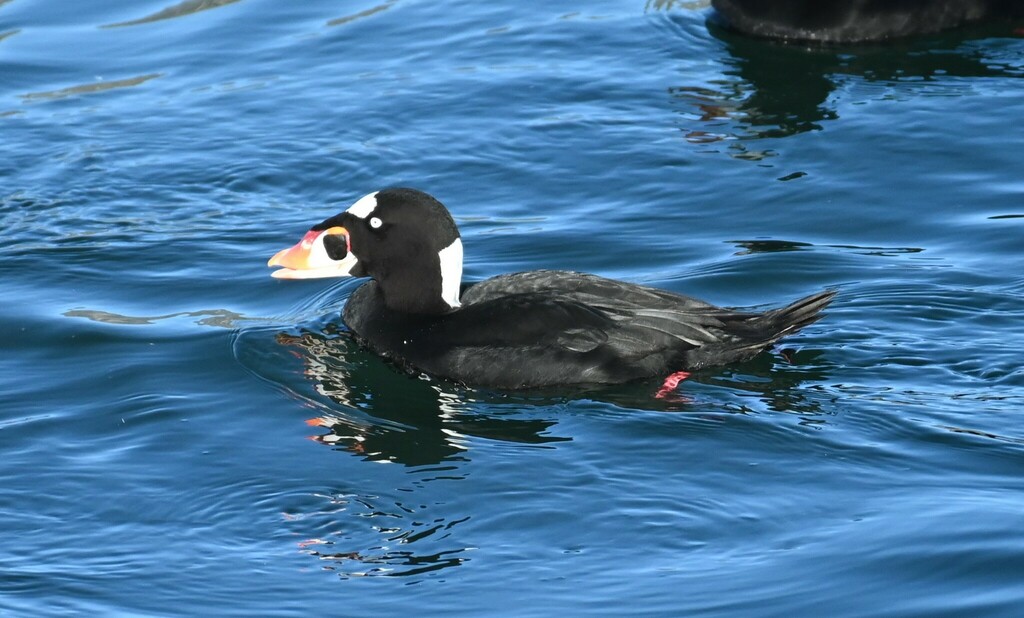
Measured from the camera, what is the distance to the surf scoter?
27.4ft

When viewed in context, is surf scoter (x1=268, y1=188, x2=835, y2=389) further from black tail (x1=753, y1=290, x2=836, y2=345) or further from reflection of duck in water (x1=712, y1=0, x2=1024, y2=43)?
reflection of duck in water (x1=712, y1=0, x2=1024, y2=43)

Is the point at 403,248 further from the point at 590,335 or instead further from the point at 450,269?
the point at 590,335

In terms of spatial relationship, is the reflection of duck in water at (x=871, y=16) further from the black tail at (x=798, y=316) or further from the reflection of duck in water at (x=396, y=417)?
the reflection of duck in water at (x=396, y=417)

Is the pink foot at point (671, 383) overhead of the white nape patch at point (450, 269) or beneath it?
beneath

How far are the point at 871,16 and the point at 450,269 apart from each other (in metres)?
6.26

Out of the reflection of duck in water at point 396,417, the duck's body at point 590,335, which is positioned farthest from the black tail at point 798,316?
the reflection of duck in water at point 396,417

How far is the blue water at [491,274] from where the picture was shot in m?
6.66

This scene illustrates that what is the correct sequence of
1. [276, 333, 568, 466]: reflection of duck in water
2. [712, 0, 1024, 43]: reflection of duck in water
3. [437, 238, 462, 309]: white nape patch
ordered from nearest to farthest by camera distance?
[276, 333, 568, 466]: reflection of duck in water → [437, 238, 462, 309]: white nape patch → [712, 0, 1024, 43]: reflection of duck in water

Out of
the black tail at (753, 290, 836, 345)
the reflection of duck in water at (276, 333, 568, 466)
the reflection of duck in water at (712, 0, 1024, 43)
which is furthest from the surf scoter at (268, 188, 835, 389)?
the reflection of duck in water at (712, 0, 1024, 43)

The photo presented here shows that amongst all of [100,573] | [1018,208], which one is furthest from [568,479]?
[1018,208]

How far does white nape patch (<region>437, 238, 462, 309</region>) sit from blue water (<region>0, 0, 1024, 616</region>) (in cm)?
59

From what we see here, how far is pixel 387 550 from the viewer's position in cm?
686

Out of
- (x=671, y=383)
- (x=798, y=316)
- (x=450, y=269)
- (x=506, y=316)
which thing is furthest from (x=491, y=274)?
(x=798, y=316)

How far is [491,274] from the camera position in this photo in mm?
10477
